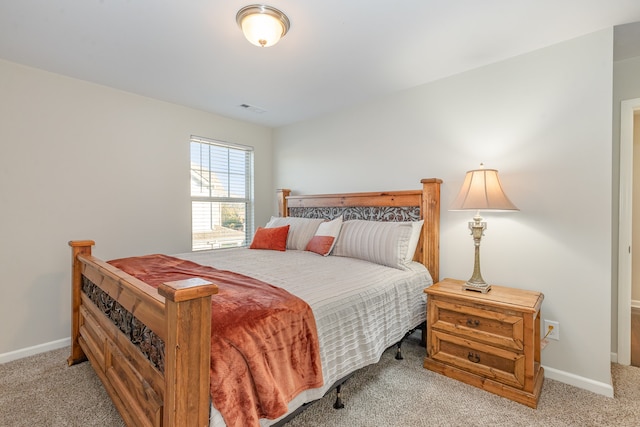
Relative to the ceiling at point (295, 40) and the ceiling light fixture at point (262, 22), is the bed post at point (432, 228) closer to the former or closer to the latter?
the ceiling at point (295, 40)

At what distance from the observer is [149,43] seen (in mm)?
2137

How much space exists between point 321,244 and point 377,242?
58cm

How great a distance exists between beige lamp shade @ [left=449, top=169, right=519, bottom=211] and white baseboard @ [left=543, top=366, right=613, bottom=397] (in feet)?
3.92

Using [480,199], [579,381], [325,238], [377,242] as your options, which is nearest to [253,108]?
[325,238]

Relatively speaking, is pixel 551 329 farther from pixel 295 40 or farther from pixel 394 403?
pixel 295 40

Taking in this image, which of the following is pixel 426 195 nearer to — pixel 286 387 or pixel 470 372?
pixel 470 372

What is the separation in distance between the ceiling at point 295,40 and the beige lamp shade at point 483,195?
938 millimetres

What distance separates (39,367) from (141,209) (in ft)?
4.92

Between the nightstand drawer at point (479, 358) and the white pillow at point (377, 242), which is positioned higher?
the white pillow at point (377, 242)

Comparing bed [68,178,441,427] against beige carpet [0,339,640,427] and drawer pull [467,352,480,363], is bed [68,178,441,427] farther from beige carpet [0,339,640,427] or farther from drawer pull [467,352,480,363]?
drawer pull [467,352,480,363]

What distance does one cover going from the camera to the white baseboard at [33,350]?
242 cm

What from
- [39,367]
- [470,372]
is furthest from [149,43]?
[470,372]

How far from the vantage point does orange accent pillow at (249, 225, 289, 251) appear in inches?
126

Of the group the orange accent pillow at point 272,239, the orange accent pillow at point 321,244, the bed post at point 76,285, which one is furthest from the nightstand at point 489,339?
the bed post at point 76,285
